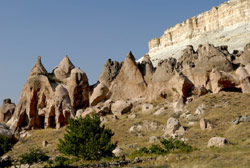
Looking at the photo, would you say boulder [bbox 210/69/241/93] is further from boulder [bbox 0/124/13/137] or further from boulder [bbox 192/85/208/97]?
boulder [bbox 0/124/13/137]

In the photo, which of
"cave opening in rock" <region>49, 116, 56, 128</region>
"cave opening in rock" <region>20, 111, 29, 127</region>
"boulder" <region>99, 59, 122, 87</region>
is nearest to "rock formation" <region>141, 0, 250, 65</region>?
"boulder" <region>99, 59, 122, 87</region>

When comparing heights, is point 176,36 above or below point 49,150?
above

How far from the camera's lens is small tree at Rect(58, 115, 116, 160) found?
79.5ft

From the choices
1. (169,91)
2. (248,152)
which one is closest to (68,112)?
(169,91)

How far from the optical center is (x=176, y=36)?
142750 millimetres

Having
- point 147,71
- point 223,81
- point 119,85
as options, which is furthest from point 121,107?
point 223,81

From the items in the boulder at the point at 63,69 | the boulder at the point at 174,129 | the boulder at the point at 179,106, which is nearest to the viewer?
the boulder at the point at 174,129

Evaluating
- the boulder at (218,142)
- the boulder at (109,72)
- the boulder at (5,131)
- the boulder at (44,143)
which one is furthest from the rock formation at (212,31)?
the boulder at (218,142)

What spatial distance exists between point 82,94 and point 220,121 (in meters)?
25.1

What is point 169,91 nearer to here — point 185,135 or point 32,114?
point 185,135

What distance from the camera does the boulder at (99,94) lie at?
49700 millimetres

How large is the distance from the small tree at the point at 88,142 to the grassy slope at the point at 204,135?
13.3 feet

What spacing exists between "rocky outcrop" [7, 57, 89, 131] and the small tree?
2231 centimetres

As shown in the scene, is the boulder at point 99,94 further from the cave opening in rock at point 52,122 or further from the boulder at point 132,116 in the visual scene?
the boulder at point 132,116
